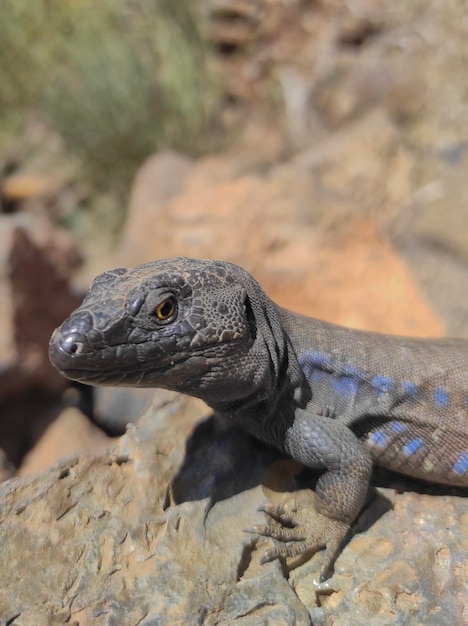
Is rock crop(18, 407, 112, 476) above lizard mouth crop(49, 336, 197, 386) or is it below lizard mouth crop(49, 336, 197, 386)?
below

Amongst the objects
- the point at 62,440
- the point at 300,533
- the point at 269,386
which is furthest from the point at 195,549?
the point at 62,440

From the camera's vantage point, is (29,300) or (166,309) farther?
(29,300)

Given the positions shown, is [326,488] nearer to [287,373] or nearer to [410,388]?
[287,373]

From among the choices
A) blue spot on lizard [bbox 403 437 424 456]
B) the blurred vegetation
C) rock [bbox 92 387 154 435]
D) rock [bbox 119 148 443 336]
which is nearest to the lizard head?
blue spot on lizard [bbox 403 437 424 456]

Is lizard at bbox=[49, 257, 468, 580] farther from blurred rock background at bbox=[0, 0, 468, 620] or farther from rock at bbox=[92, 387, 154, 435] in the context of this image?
rock at bbox=[92, 387, 154, 435]

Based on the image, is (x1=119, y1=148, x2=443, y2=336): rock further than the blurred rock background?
Yes

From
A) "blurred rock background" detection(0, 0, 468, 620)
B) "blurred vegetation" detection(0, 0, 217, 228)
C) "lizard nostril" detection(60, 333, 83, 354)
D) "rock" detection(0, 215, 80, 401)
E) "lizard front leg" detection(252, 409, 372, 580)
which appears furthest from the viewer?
"blurred vegetation" detection(0, 0, 217, 228)

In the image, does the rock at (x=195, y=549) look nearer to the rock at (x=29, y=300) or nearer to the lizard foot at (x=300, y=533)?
the lizard foot at (x=300, y=533)
